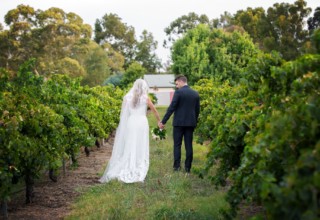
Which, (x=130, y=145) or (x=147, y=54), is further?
(x=147, y=54)

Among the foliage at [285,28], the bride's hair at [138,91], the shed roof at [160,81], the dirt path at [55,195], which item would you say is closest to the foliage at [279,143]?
the dirt path at [55,195]

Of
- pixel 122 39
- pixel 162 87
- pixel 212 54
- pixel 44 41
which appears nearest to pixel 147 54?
pixel 122 39

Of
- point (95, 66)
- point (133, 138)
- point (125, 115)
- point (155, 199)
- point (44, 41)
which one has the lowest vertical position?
point (155, 199)

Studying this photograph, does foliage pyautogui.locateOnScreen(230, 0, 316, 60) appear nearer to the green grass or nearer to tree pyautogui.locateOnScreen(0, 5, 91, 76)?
tree pyautogui.locateOnScreen(0, 5, 91, 76)

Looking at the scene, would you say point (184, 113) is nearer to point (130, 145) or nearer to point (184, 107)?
point (184, 107)

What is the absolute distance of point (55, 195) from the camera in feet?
26.7

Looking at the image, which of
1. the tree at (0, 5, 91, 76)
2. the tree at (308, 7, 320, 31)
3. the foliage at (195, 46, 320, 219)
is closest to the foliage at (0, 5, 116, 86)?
the tree at (0, 5, 91, 76)

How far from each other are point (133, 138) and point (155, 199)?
2.63 metres

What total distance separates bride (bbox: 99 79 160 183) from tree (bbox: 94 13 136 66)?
82.8m

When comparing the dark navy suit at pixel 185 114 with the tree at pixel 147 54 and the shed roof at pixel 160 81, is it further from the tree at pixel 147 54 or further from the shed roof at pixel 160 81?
the tree at pixel 147 54

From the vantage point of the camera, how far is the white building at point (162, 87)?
68688 millimetres

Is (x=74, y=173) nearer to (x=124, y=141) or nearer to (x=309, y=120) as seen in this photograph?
(x=124, y=141)

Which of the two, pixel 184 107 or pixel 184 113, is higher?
pixel 184 107

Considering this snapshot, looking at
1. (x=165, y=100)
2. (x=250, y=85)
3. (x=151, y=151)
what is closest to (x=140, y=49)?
(x=165, y=100)
